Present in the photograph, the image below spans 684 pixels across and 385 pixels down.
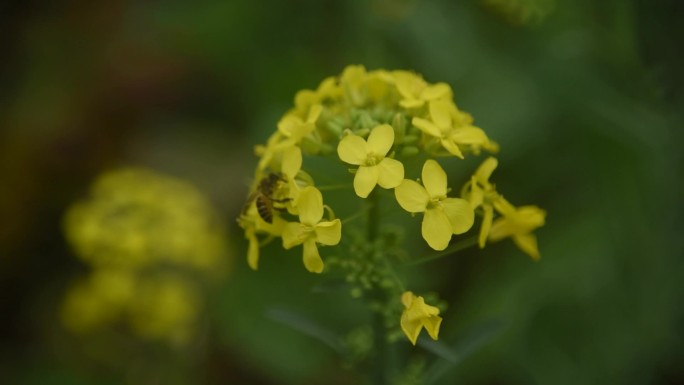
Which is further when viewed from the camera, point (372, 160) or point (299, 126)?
point (299, 126)

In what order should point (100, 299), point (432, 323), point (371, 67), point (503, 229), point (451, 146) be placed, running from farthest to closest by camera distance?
point (371, 67) < point (100, 299) < point (503, 229) < point (451, 146) < point (432, 323)

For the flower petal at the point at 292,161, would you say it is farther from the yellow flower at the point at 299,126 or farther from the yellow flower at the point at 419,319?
the yellow flower at the point at 419,319

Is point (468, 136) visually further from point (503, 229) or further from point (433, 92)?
point (503, 229)

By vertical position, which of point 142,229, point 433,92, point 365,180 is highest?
point 142,229

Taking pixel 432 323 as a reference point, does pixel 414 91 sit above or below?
above

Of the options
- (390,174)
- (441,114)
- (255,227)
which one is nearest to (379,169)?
(390,174)

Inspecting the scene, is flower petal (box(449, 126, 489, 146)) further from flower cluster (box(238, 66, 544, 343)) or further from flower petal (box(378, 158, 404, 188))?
flower petal (box(378, 158, 404, 188))
